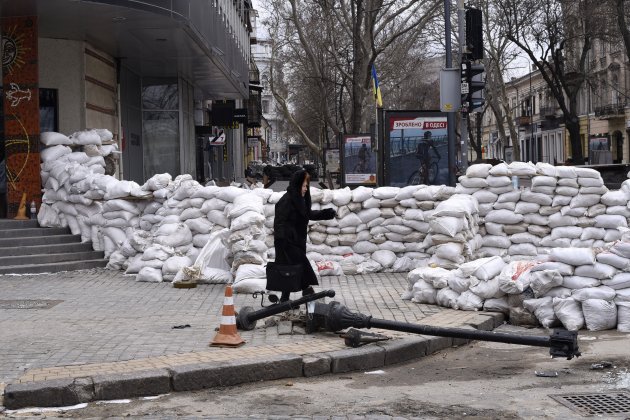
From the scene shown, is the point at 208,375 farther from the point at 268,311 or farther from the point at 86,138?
the point at 86,138

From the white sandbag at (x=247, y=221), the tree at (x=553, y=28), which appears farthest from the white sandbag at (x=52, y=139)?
the tree at (x=553, y=28)

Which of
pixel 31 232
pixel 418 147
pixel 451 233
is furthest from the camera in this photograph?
pixel 418 147

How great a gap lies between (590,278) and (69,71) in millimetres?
12031

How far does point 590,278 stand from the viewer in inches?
375

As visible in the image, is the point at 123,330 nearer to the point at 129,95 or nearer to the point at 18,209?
the point at 18,209

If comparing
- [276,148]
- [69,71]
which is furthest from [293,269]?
[276,148]

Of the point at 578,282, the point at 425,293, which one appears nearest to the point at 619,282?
the point at 578,282

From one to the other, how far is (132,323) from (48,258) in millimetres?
5351

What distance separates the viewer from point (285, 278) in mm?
9297

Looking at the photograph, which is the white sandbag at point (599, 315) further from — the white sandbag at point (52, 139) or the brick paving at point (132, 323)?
the white sandbag at point (52, 139)

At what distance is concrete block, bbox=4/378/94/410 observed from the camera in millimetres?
6355

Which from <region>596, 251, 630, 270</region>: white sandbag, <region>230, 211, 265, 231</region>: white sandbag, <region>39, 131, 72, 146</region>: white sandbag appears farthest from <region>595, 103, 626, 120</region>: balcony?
<region>596, 251, 630, 270</region>: white sandbag

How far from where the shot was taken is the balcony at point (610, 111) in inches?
2450

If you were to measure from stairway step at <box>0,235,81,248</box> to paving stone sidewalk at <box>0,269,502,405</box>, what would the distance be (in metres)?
1.31
